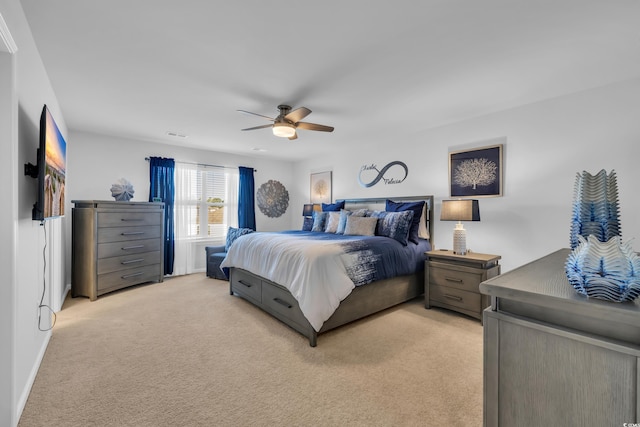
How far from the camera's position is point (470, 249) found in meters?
3.56

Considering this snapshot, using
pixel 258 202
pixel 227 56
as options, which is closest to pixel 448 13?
pixel 227 56

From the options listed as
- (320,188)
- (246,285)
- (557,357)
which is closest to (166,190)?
Result: (246,285)

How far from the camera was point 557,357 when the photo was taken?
0.81 meters

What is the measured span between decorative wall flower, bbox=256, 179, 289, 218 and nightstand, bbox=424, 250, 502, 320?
395 cm

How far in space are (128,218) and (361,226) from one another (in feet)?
11.2

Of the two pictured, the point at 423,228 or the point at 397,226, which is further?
the point at 423,228

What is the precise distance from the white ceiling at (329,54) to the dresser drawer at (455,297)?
212 centimetres

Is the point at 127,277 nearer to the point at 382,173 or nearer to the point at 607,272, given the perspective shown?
the point at 382,173

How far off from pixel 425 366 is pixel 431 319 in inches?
39.3

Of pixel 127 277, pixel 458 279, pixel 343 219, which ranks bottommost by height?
pixel 127 277

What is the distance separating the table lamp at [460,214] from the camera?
10.2 feet

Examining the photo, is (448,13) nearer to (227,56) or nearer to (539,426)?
(227,56)

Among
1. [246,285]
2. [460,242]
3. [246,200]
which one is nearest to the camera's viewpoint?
[460,242]

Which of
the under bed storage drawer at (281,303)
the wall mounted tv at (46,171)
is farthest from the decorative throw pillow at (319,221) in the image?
the wall mounted tv at (46,171)
